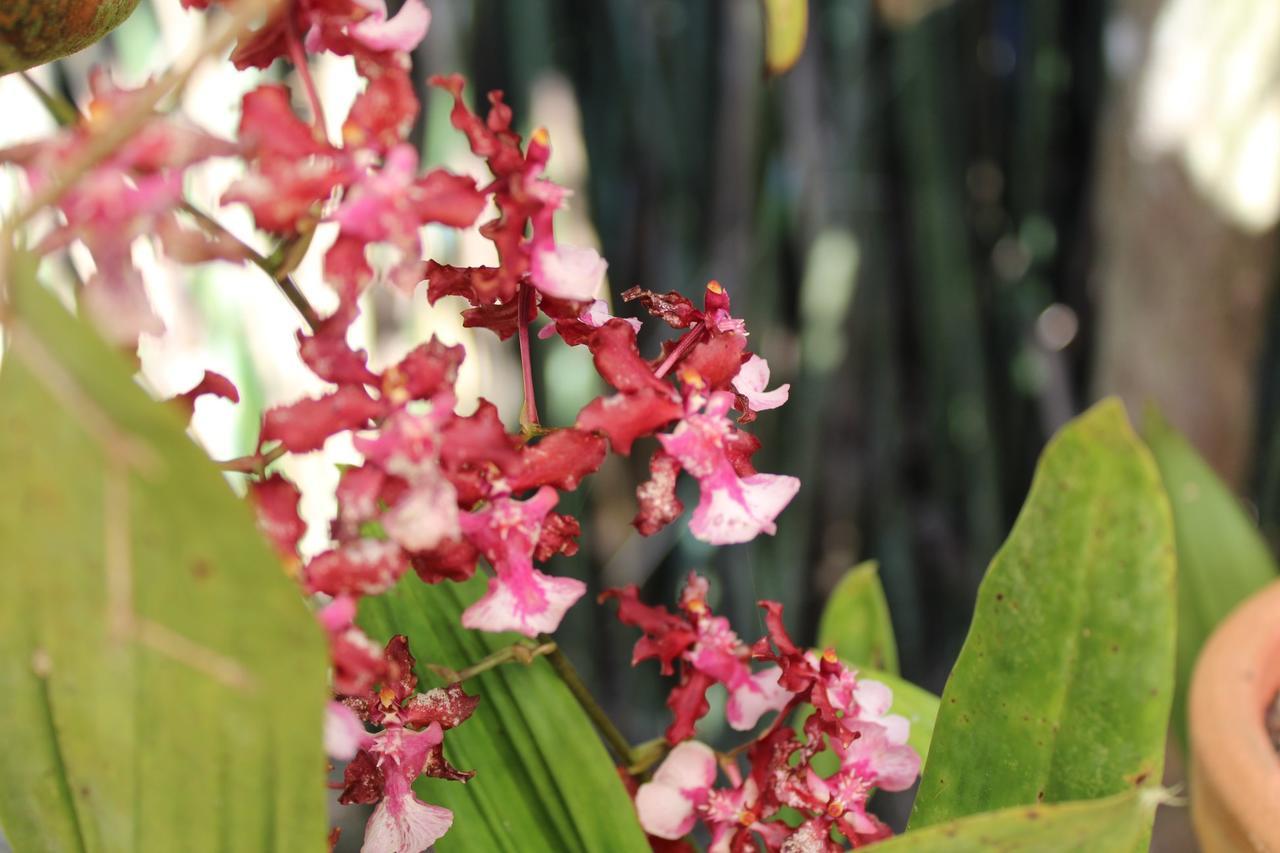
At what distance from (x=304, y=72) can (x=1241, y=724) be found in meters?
Answer: 0.49

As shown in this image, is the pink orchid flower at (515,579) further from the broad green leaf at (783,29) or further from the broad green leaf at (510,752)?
the broad green leaf at (783,29)

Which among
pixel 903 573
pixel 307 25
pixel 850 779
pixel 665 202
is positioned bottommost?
pixel 903 573

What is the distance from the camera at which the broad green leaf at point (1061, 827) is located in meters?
0.26

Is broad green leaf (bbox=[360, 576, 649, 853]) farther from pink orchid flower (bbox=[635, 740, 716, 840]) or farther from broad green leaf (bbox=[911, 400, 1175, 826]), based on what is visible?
broad green leaf (bbox=[911, 400, 1175, 826])

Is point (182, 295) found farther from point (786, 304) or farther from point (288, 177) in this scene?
point (786, 304)

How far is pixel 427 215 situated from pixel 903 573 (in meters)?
0.90

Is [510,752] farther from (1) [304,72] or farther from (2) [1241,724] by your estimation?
(2) [1241,724]

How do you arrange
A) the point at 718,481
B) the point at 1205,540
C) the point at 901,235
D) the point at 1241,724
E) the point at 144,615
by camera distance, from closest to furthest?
1. the point at 144,615
2. the point at 718,481
3. the point at 1241,724
4. the point at 1205,540
5. the point at 901,235

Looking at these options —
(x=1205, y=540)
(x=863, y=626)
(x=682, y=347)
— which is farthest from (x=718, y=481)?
(x=1205, y=540)

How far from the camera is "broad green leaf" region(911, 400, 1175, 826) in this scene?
0.32 metres

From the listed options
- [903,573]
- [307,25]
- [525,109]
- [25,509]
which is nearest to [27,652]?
[25,509]

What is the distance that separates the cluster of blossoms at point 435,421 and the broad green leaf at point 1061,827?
3.2 inches

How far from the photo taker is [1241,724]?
1.73 feet

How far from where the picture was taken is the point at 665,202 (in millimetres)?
945
